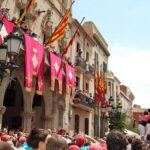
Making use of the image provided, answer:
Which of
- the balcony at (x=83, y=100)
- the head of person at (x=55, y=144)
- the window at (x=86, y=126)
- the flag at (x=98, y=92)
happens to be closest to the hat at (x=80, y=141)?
the head of person at (x=55, y=144)

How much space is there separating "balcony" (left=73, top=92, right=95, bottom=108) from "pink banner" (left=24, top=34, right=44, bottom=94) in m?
9.91

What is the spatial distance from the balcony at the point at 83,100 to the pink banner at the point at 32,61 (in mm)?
9909

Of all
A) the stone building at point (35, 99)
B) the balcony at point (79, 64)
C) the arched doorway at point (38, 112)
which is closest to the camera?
the stone building at point (35, 99)

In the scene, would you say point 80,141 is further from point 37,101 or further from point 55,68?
point 37,101

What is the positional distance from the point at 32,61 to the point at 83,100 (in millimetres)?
12880

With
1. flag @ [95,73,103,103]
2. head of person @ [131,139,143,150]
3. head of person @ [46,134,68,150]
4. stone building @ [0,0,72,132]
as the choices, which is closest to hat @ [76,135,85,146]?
head of person @ [131,139,143,150]

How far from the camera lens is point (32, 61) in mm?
17203

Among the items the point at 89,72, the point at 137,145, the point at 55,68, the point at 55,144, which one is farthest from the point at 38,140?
the point at 89,72

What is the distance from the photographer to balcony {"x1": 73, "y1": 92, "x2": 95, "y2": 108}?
93.1 ft

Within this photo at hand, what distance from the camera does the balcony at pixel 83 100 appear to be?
2838 centimetres

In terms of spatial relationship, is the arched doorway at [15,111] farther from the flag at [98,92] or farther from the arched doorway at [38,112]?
the flag at [98,92]

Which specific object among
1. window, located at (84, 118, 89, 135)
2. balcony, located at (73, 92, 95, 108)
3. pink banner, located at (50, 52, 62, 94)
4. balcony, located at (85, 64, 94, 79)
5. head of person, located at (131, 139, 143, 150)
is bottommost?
head of person, located at (131, 139, 143, 150)

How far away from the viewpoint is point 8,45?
9.30m

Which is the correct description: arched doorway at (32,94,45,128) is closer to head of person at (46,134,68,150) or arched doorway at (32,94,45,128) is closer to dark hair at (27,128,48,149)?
dark hair at (27,128,48,149)
